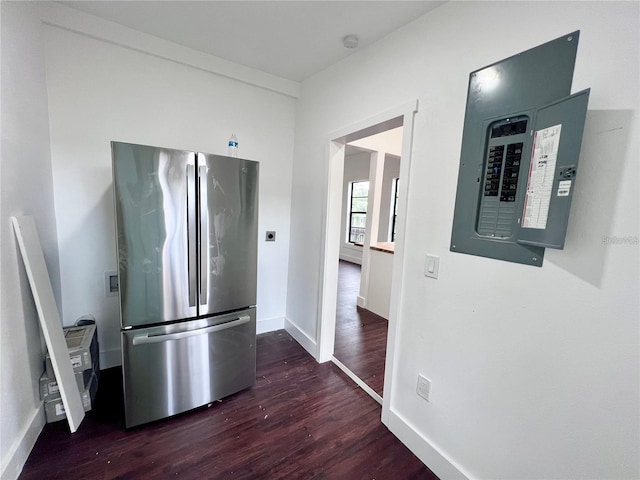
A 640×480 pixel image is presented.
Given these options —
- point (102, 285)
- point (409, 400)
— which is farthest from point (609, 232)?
point (102, 285)

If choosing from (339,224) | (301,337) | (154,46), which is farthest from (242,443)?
(154,46)

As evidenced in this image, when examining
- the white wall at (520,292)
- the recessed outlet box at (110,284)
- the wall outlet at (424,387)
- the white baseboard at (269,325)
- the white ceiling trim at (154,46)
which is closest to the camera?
the white wall at (520,292)

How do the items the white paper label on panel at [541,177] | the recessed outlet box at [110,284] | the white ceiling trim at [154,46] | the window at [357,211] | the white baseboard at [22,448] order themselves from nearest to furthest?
the white paper label on panel at [541,177] → the white baseboard at [22,448] → the white ceiling trim at [154,46] → the recessed outlet box at [110,284] → the window at [357,211]

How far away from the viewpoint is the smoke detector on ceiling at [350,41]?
1.88m

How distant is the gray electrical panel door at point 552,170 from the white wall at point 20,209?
2.39 meters

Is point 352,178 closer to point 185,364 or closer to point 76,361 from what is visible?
point 185,364

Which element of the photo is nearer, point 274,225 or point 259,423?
point 259,423

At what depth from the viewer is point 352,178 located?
7234 millimetres


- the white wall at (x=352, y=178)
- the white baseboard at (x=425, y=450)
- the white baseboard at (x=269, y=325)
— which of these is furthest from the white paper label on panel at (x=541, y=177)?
the white wall at (x=352, y=178)

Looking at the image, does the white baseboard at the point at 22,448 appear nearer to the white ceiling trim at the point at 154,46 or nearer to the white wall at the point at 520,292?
the white wall at the point at 520,292

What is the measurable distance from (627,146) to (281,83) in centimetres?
261

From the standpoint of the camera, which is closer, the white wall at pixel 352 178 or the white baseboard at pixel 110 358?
the white baseboard at pixel 110 358

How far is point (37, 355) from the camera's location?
5.30 feet

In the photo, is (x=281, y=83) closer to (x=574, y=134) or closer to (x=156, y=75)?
(x=156, y=75)
